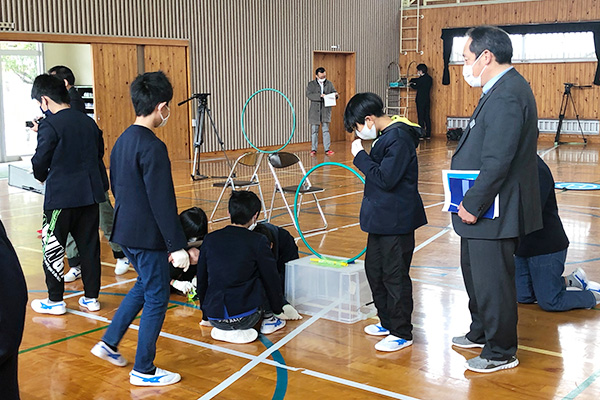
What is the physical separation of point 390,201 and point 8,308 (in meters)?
2.34

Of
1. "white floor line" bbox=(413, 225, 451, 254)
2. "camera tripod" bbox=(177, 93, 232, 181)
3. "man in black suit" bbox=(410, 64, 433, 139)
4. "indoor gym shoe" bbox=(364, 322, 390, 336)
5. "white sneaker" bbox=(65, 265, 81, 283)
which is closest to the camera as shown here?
"indoor gym shoe" bbox=(364, 322, 390, 336)

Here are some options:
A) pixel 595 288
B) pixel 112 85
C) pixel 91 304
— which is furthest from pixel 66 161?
pixel 112 85

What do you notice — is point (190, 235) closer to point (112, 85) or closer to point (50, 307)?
point (50, 307)

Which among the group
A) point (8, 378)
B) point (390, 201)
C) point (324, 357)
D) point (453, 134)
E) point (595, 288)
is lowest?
point (324, 357)

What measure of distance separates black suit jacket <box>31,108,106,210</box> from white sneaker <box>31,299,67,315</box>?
630 millimetres

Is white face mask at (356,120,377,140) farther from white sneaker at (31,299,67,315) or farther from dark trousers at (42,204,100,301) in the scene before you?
white sneaker at (31,299,67,315)

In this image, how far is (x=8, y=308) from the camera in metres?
1.60

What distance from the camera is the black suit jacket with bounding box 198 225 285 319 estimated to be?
3840 mm

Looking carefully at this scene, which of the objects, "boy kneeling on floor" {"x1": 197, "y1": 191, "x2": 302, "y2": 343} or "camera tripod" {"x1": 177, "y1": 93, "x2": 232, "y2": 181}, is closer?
"boy kneeling on floor" {"x1": 197, "y1": 191, "x2": 302, "y2": 343}

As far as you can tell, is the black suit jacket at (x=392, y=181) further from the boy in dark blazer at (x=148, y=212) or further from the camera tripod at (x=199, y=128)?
the camera tripod at (x=199, y=128)

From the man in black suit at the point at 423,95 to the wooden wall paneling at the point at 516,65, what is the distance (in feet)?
1.13

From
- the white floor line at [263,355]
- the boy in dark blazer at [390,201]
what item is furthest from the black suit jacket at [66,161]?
the boy in dark blazer at [390,201]

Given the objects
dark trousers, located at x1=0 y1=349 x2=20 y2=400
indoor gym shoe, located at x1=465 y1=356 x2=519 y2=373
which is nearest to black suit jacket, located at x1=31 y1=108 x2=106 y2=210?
indoor gym shoe, located at x1=465 y1=356 x2=519 y2=373

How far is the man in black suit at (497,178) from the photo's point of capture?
3.10 metres
